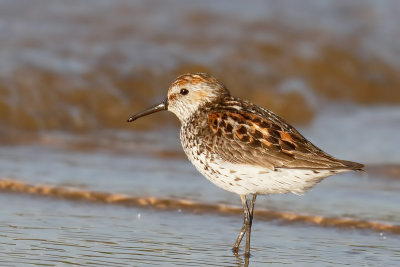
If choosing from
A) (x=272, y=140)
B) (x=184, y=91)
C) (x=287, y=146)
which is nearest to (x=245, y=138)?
(x=272, y=140)

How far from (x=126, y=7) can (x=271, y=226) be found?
882cm

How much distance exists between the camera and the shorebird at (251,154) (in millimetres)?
6523

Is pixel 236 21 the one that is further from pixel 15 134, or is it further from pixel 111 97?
pixel 15 134

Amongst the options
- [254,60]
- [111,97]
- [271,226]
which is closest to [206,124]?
[271,226]

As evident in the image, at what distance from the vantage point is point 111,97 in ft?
41.5

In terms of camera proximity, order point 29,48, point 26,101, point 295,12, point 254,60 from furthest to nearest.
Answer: point 295,12, point 254,60, point 29,48, point 26,101

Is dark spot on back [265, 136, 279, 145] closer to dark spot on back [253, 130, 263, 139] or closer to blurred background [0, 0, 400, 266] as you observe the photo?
dark spot on back [253, 130, 263, 139]

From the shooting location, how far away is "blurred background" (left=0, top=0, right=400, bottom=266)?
23.9 ft

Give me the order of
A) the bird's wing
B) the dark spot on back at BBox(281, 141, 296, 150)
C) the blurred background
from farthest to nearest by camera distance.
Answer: the blurred background < the dark spot on back at BBox(281, 141, 296, 150) < the bird's wing

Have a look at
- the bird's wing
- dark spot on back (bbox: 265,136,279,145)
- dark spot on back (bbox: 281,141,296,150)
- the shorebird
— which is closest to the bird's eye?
the shorebird

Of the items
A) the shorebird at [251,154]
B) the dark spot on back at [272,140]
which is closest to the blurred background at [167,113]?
the shorebird at [251,154]

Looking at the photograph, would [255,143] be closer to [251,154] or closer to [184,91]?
[251,154]

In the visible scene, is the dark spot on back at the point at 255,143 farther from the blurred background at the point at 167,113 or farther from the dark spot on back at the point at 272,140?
the blurred background at the point at 167,113

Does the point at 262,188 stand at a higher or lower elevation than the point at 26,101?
lower
